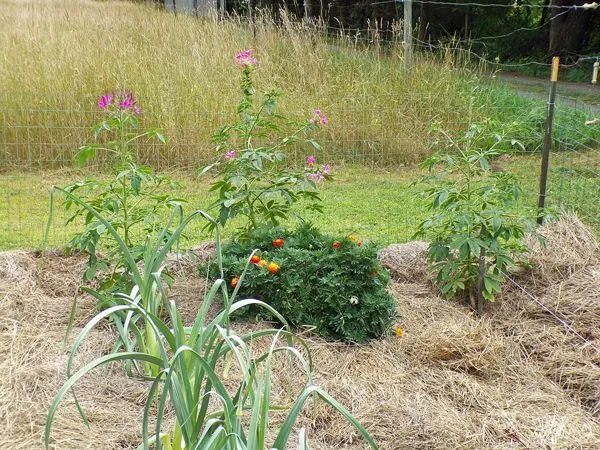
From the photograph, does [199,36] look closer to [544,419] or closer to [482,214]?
[482,214]

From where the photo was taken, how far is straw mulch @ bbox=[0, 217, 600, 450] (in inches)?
120

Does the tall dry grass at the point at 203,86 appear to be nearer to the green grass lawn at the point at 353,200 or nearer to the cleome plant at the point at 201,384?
the green grass lawn at the point at 353,200

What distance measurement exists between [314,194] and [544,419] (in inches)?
68.6

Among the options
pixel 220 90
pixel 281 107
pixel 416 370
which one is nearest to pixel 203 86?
pixel 220 90

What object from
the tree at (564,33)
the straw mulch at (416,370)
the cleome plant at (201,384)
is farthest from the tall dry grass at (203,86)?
the tree at (564,33)

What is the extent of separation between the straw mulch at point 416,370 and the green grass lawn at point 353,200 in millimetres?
1025

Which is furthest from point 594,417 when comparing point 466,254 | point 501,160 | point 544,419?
point 501,160

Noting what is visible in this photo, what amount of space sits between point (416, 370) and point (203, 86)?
215 inches

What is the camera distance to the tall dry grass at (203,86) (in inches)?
307

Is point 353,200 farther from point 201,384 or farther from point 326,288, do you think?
point 201,384

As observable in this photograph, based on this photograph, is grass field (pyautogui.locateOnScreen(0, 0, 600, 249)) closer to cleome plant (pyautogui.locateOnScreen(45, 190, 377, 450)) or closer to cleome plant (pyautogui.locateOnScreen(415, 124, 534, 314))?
cleome plant (pyautogui.locateOnScreen(415, 124, 534, 314))

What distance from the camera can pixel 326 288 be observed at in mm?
3857

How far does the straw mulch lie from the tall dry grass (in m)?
3.00

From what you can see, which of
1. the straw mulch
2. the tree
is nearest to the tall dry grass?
the straw mulch
